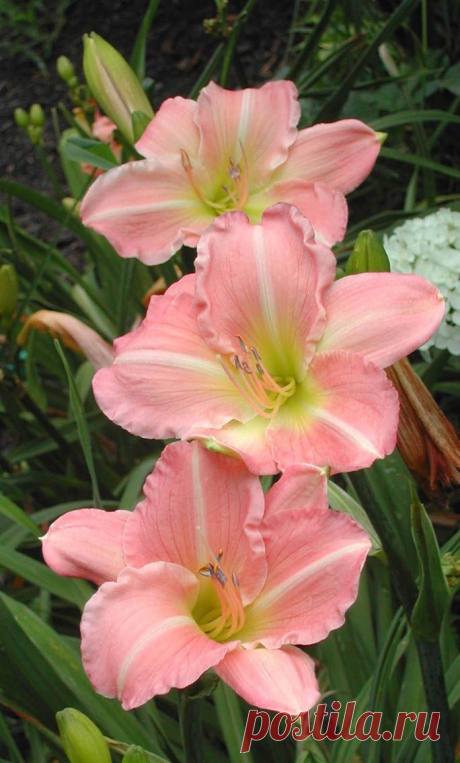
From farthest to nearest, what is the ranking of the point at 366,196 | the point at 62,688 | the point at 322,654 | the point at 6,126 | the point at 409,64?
the point at 6,126
the point at 366,196
the point at 409,64
the point at 322,654
the point at 62,688

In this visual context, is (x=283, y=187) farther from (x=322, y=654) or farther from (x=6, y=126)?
(x=6, y=126)

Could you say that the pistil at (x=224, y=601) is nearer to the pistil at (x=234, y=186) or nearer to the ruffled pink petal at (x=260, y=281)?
the ruffled pink petal at (x=260, y=281)

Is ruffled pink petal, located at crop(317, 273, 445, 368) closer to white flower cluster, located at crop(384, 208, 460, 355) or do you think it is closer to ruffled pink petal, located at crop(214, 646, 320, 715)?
ruffled pink petal, located at crop(214, 646, 320, 715)

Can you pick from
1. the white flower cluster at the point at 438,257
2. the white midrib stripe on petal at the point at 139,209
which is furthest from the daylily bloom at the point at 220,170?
the white flower cluster at the point at 438,257

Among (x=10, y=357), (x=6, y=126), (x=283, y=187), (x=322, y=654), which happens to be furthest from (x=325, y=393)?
(x=6, y=126)

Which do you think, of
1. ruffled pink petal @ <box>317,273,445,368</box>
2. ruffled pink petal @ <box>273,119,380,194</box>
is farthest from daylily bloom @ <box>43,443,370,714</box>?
ruffled pink petal @ <box>273,119,380,194</box>
